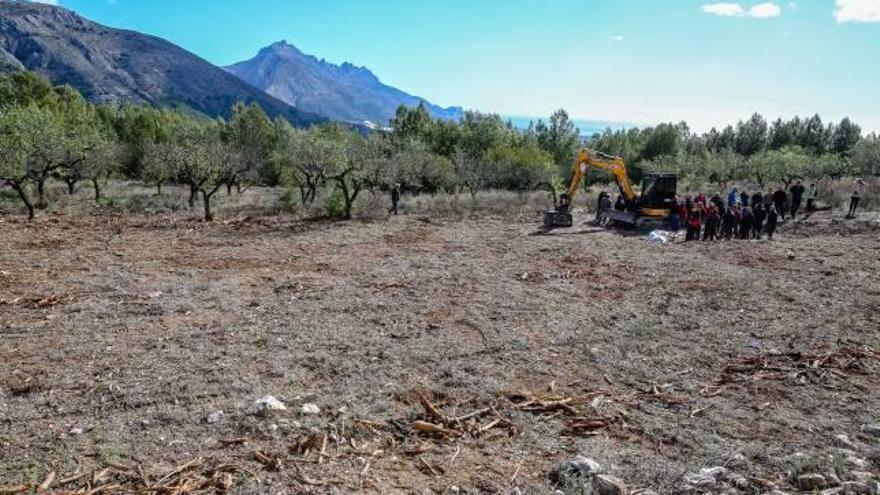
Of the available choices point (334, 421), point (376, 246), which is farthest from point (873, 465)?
point (376, 246)

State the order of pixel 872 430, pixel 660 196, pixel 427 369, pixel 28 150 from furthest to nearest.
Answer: pixel 28 150, pixel 660 196, pixel 427 369, pixel 872 430

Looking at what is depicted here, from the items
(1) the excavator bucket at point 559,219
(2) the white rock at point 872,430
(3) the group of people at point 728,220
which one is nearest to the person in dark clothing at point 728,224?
(3) the group of people at point 728,220

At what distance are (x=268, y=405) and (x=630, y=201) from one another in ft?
64.0

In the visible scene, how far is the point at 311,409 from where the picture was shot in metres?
7.14

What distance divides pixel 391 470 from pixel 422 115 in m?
50.6

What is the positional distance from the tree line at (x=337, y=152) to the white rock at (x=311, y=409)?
18246 mm

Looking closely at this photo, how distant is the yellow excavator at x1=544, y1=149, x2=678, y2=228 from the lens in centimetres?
2250

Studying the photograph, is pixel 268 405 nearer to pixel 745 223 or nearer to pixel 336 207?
pixel 745 223

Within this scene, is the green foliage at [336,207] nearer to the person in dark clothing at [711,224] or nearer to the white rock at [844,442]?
the person in dark clothing at [711,224]

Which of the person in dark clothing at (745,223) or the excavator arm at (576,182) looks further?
the excavator arm at (576,182)

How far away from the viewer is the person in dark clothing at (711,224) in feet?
65.3

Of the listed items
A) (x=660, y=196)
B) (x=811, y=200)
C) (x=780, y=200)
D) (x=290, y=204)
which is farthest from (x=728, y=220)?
(x=290, y=204)

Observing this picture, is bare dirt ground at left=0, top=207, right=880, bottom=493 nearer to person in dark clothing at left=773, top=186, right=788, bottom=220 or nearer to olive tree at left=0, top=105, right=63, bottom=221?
person in dark clothing at left=773, top=186, right=788, bottom=220

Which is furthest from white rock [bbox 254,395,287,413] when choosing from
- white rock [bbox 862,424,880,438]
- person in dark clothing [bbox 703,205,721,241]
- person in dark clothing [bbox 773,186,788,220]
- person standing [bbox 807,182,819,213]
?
person standing [bbox 807,182,819,213]
